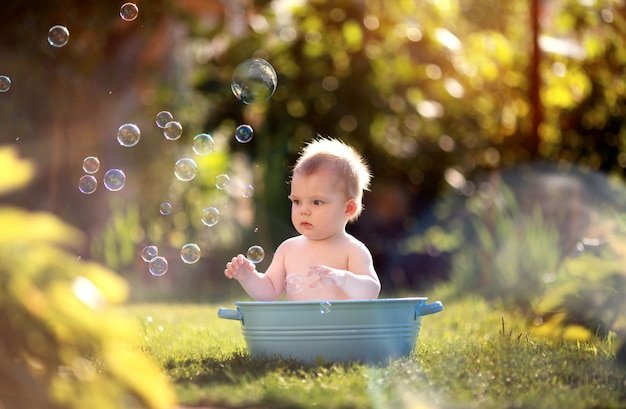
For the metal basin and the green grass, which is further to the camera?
the metal basin

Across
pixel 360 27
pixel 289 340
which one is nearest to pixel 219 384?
pixel 289 340

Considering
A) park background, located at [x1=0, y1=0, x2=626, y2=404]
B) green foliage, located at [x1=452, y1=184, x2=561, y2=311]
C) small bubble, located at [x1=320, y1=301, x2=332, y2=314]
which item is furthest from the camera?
park background, located at [x1=0, y1=0, x2=626, y2=404]

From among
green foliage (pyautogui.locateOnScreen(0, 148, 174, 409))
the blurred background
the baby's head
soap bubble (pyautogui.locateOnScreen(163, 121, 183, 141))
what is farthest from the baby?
the blurred background

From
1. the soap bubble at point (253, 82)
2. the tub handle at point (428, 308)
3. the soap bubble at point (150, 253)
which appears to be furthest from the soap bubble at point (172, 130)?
the tub handle at point (428, 308)

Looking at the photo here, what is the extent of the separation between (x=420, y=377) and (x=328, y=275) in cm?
54

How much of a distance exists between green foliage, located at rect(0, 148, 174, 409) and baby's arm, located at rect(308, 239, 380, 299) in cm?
145

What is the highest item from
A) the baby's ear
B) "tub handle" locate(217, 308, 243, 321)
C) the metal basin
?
the baby's ear

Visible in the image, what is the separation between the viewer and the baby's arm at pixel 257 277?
3744mm

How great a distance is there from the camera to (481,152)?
921 cm

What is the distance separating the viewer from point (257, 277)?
3881 millimetres

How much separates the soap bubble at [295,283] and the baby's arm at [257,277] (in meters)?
0.10

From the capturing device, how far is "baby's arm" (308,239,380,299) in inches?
136

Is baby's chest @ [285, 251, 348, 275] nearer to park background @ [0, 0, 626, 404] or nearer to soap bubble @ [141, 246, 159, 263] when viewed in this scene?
soap bubble @ [141, 246, 159, 263]

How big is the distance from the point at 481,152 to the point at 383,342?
5998 millimetres
